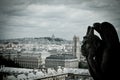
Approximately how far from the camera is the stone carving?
5.40 feet

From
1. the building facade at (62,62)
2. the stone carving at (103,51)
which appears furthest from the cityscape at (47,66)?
the stone carving at (103,51)

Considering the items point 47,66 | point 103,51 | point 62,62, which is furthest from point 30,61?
point 103,51

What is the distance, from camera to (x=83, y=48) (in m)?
1.74

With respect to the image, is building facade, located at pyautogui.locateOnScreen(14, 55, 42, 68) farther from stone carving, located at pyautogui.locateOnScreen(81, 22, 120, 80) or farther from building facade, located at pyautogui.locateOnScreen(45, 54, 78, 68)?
stone carving, located at pyautogui.locateOnScreen(81, 22, 120, 80)

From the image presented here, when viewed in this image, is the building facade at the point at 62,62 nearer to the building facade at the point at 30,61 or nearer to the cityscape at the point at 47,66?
the cityscape at the point at 47,66

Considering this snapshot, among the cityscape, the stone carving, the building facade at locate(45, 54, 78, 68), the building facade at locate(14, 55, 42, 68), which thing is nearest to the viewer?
the stone carving

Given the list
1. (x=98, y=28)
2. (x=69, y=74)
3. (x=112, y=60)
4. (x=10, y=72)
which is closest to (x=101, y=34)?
(x=98, y=28)

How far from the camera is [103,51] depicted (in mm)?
1678

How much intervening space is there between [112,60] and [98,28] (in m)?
0.21

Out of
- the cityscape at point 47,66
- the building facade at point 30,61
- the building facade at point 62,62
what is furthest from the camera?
the building facade at point 30,61

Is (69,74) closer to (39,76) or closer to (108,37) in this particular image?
(39,76)

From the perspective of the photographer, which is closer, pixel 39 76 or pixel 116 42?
pixel 116 42

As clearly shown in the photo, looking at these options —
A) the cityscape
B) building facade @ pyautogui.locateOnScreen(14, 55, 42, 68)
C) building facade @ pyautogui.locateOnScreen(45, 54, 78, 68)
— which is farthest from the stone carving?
building facade @ pyautogui.locateOnScreen(14, 55, 42, 68)

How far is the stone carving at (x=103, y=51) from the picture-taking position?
5.40ft
